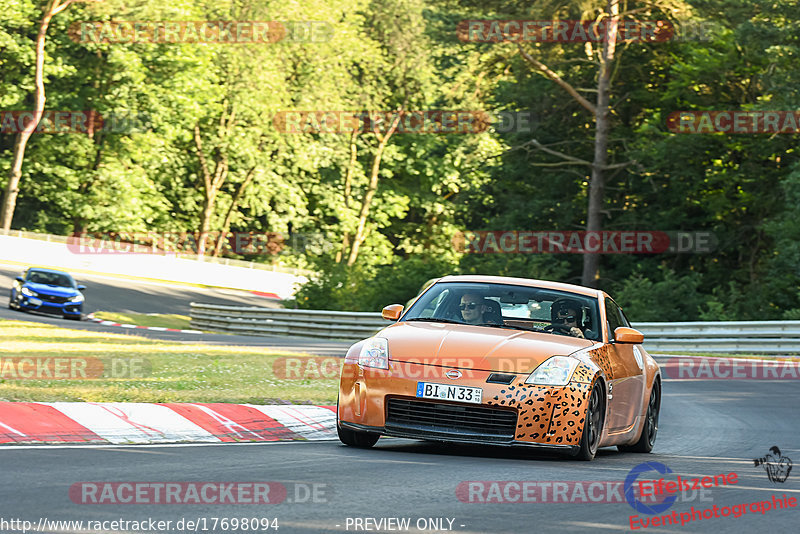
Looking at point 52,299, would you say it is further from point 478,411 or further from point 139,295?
point 478,411

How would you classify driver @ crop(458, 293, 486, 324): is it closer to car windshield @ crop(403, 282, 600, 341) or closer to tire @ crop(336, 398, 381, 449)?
car windshield @ crop(403, 282, 600, 341)

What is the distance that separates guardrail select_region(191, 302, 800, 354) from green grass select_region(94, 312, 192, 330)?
11.7 feet

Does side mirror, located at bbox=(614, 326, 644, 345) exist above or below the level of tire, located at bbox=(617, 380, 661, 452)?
above

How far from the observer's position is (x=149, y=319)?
41.4 metres

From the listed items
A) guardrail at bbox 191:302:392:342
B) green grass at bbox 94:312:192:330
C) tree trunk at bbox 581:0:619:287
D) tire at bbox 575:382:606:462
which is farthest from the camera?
green grass at bbox 94:312:192:330

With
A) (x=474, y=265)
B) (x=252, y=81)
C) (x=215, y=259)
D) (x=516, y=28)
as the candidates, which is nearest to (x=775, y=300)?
(x=474, y=265)

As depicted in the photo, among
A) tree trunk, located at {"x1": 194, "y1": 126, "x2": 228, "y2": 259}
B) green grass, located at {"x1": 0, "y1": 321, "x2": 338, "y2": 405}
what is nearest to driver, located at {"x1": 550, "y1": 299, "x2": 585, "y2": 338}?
green grass, located at {"x1": 0, "y1": 321, "x2": 338, "y2": 405}

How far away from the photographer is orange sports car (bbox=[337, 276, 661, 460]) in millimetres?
9055

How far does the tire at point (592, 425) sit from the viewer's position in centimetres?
931

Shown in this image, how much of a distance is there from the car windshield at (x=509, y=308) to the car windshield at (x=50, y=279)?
88.2ft

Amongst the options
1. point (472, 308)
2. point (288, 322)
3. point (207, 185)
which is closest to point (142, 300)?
point (288, 322)

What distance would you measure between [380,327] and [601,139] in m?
10.9

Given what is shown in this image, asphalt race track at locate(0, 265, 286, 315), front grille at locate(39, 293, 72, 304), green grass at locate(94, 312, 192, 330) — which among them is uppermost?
front grille at locate(39, 293, 72, 304)

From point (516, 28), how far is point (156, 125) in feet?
80.6
